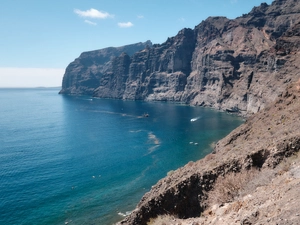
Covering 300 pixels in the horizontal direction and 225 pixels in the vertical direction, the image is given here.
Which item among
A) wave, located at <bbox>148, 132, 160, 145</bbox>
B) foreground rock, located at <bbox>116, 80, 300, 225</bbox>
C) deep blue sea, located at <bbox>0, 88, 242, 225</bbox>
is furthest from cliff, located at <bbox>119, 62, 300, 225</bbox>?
wave, located at <bbox>148, 132, 160, 145</bbox>

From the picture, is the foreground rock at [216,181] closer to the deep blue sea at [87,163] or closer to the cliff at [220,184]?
the cliff at [220,184]

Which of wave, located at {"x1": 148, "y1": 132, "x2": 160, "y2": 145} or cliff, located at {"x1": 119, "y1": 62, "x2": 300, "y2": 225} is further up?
cliff, located at {"x1": 119, "y1": 62, "x2": 300, "y2": 225}

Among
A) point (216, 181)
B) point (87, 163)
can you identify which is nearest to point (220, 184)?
point (216, 181)

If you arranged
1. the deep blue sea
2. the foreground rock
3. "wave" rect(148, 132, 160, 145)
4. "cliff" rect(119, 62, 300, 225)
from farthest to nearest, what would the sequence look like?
"wave" rect(148, 132, 160, 145) < the deep blue sea < "cliff" rect(119, 62, 300, 225) < the foreground rock

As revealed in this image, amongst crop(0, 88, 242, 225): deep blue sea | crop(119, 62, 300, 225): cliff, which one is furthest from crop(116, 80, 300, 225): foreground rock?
crop(0, 88, 242, 225): deep blue sea

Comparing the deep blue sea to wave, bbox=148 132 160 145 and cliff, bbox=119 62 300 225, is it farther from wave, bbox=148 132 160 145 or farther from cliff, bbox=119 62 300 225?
cliff, bbox=119 62 300 225

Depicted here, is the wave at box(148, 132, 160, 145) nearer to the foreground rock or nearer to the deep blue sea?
the deep blue sea

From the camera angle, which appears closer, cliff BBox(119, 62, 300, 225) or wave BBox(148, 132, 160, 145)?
cliff BBox(119, 62, 300, 225)

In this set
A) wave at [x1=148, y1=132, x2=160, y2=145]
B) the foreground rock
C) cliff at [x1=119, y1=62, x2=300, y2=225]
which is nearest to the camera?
the foreground rock

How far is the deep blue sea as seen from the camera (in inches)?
2058

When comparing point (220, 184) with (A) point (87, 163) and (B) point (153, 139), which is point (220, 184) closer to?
(A) point (87, 163)

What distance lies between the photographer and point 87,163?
7931 cm

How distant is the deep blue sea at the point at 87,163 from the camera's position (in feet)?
172

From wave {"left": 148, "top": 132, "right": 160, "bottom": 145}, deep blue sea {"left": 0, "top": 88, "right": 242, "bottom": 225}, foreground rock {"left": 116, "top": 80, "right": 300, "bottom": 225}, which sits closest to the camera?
foreground rock {"left": 116, "top": 80, "right": 300, "bottom": 225}
